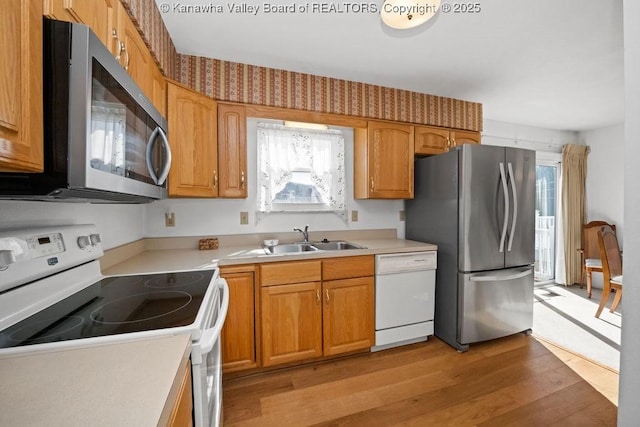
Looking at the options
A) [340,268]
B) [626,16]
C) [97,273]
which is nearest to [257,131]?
[340,268]

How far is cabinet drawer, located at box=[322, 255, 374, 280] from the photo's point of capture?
2.00 meters

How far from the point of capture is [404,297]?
223 cm

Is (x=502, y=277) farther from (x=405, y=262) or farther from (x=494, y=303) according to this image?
(x=405, y=262)

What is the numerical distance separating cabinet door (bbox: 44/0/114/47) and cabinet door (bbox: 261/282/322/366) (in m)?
1.53

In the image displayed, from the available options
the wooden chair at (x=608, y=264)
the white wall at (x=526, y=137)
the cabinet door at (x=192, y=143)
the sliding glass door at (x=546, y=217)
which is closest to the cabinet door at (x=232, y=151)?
the cabinet door at (x=192, y=143)

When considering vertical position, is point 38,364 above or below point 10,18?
below

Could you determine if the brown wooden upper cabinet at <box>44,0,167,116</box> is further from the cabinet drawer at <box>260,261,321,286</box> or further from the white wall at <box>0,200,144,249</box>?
the cabinet drawer at <box>260,261,321,286</box>

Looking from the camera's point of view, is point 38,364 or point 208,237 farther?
point 208,237

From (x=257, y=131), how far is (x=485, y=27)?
1.79 meters

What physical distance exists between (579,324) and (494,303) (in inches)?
50.8

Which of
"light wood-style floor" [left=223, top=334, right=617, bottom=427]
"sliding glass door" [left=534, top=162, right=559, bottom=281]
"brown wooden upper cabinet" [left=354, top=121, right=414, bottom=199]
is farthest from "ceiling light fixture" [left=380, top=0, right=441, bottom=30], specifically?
"sliding glass door" [left=534, top=162, right=559, bottom=281]

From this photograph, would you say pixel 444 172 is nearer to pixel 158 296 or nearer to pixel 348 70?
pixel 348 70

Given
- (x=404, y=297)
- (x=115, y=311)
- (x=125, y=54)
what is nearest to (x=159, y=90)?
(x=125, y=54)

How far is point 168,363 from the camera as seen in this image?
0.60 m
